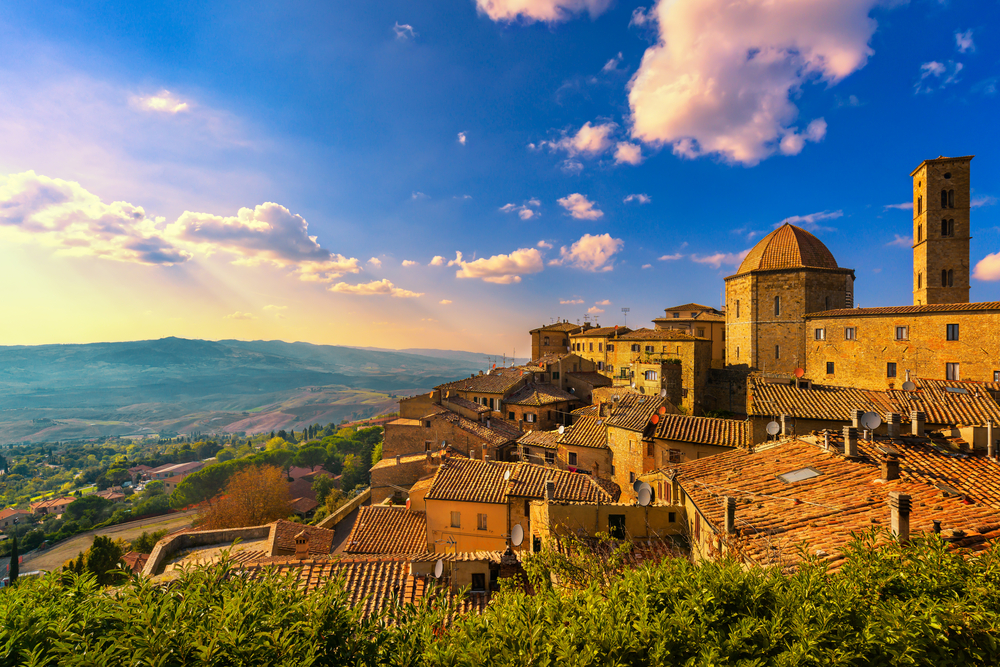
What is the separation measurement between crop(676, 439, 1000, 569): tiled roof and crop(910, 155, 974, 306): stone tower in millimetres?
35986

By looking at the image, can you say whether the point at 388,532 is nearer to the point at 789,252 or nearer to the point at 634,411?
the point at 634,411

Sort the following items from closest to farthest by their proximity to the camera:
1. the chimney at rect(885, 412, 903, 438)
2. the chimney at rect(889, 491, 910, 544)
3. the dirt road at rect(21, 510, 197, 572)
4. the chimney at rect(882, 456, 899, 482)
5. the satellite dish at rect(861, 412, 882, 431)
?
the chimney at rect(889, 491, 910, 544) < the chimney at rect(882, 456, 899, 482) < the satellite dish at rect(861, 412, 882, 431) < the chimney at rect(885, 412, 903, 438) < the dirt road at rect(21, 510, 197, 572)

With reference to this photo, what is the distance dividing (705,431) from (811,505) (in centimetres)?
1056

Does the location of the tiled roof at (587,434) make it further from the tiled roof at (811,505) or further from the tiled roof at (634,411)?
the tiled roof at (811,505)

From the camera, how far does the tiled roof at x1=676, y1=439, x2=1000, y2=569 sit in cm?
815

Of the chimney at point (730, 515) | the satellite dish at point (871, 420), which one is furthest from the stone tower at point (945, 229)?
the chimney at point (730, 515)

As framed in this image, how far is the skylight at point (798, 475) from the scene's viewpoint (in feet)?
38.7

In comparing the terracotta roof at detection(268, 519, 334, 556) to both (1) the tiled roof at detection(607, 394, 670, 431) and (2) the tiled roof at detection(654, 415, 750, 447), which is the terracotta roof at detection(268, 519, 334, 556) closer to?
(1) the tiled roof at detection(607, 394, 670, 431)

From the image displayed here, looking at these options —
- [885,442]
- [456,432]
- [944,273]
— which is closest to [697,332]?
[944,273]

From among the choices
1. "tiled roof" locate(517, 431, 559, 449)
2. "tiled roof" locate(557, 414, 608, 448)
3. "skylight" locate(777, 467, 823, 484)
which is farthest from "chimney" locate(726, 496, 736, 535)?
"tiled roof" locate(517, 431, 559, 449)

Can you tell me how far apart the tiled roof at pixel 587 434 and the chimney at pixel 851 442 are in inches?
565

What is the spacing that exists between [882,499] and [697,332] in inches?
1716

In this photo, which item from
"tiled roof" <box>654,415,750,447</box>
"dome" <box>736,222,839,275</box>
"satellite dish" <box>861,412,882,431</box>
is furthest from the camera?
"dome" <box>736,222,839,275</box>

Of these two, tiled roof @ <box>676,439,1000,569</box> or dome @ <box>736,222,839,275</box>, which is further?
dome @ <box>736,222,839,275</box>
